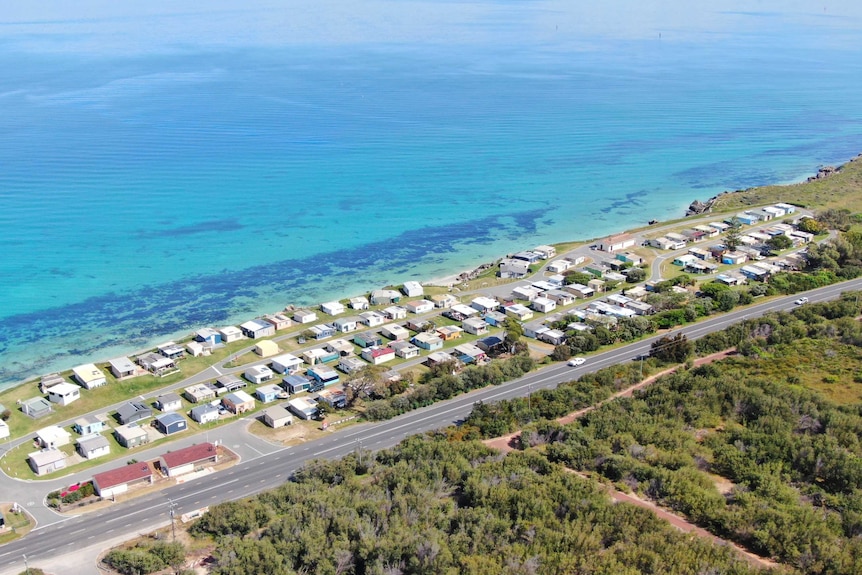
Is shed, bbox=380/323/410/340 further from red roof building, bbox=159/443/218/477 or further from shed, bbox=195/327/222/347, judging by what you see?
red roof building, bbox=159/443/218/477

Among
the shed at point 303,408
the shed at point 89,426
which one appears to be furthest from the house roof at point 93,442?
the shed at point 303,408

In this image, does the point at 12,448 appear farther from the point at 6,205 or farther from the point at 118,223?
the point at 6,205

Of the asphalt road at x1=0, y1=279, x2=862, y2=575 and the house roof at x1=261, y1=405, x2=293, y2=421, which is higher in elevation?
the house roof at x1=261, y1=405, x2=293, y2=421

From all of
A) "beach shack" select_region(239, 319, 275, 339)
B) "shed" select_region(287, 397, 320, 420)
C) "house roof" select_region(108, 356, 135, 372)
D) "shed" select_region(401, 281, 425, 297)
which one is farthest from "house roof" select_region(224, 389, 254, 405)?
"shed" select_region(401, 281, 425, 297)

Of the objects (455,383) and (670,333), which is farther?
(670,333)

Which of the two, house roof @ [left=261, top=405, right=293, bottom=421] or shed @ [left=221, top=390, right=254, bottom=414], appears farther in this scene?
shed @ [left=221, top=390, right=254, bottom=414]

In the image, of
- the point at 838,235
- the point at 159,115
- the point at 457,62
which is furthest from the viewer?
the point at 457,62

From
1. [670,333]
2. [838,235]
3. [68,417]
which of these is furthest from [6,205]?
[838,235]
